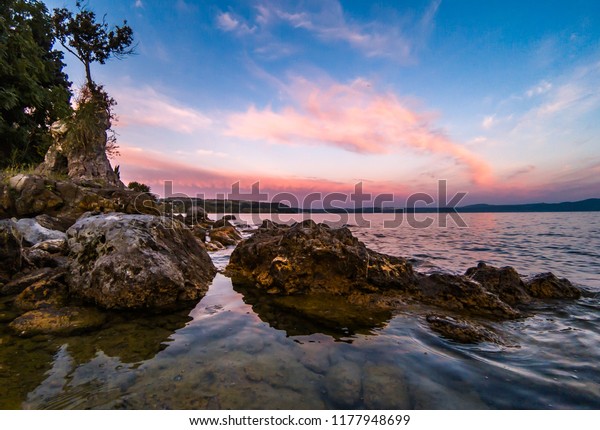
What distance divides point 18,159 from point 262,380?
2490 cm

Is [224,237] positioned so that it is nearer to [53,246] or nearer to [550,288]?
[53,246]

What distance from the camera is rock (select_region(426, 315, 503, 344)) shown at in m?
4.60

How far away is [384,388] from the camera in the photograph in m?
3.23

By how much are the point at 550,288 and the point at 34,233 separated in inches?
569

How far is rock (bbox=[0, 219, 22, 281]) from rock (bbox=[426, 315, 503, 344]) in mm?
9067

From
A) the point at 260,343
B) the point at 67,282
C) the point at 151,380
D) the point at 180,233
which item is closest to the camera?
the point at 151,380

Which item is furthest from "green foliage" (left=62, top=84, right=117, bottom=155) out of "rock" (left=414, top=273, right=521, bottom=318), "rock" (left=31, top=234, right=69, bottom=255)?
"rock" (left=414, top=273, right=521, bottom=318)

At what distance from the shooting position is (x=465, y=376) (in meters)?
3.52

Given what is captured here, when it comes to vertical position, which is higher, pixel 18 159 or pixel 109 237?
pixel 18 159

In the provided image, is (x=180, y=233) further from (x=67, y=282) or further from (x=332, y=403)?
(x=332, y=403)

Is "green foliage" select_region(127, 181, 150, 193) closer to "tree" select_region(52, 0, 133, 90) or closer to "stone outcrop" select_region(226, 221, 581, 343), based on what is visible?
"tree" select_region(52, 0, 133, 90)

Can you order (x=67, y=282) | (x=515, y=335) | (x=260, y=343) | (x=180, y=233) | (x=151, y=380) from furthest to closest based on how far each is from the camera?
(x=180, y=233) → (x=67, y=282) → (x=515, y=335) → (x=260, y=343) → (x=151, y=380)

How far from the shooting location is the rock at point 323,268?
7082mm
